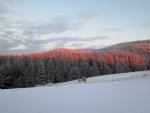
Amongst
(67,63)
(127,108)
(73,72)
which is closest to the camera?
(127,108)

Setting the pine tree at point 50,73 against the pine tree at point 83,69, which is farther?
the pine tree at point 83,69

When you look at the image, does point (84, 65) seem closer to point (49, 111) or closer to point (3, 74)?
point (3, 74)

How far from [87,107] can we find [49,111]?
167 cm

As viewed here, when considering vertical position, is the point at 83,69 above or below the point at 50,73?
below

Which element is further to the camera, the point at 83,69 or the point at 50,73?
the point at 83,69

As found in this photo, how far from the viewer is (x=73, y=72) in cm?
3303

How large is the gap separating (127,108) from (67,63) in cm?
3770

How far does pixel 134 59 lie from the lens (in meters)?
52.8

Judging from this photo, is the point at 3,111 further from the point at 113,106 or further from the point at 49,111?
the point at 113,106

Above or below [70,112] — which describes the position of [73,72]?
below

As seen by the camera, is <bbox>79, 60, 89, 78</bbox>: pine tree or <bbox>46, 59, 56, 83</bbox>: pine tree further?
<bbox>79, 60, 89, 78</bbox>: pine tree

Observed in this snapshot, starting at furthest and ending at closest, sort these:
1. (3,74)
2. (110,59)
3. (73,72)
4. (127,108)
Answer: (110,59), (73,72), (3,74), (127,108)

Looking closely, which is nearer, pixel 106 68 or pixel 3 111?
pixel 3 111

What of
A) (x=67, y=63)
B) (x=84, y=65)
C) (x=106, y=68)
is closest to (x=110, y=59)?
(x=106, y=68)
